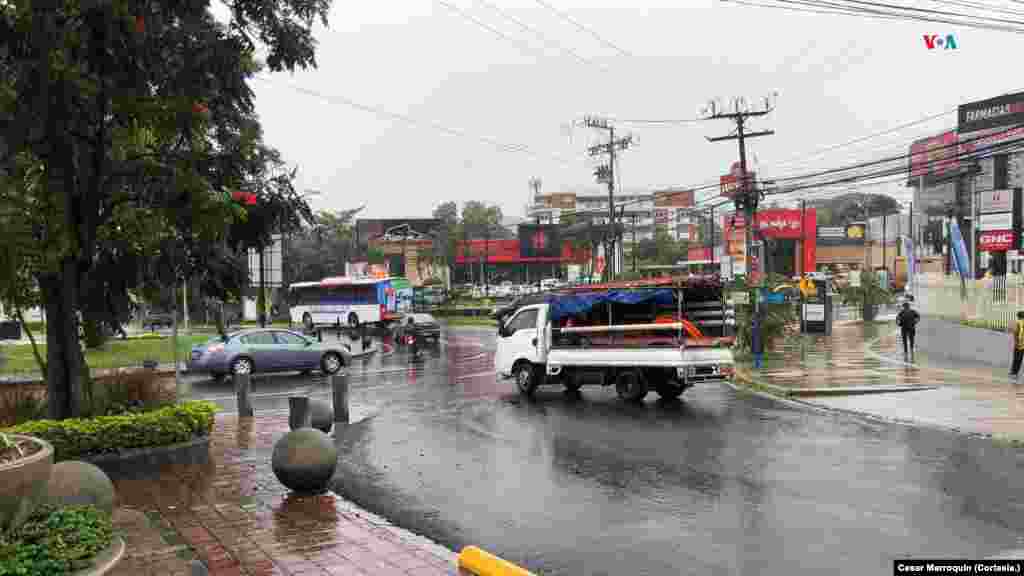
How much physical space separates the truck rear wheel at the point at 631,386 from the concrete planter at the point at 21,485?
44.5 ft

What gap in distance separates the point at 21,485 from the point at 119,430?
564 centimetres

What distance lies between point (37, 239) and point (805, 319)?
A: 1248 inches

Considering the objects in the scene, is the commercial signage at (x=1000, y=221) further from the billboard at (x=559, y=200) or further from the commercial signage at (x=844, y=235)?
the billboard at (x=559, y=200)

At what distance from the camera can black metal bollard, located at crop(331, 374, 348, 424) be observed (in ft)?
53.2

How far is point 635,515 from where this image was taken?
8.98 metres

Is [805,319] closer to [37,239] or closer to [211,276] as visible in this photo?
[211,276]

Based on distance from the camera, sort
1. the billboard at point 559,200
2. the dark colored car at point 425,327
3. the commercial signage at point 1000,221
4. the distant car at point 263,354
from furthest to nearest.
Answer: the billboard at point 559,200 → the commercial signage at point 1000,221 → the dark colored car at point 425,327 → the distant car at point 263,354

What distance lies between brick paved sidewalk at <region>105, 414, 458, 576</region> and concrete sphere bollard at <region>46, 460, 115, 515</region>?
388 mm

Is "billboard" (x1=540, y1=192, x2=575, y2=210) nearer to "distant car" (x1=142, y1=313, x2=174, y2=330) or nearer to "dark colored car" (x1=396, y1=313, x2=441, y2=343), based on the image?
"distant car" (x1=142, y1=313, x2=174, y2=330)

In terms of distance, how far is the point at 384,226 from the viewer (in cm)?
11050

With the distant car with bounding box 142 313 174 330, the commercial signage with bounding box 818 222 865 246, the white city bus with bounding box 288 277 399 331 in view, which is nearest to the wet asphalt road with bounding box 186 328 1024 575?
the white city bus with bounding box 288 277 399 331

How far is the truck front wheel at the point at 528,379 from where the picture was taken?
20.2 m

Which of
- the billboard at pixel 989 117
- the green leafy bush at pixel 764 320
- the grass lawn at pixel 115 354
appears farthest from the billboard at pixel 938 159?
the grass lawn at pixel 115 354

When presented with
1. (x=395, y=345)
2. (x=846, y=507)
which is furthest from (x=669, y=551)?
(x=395, y=345)
